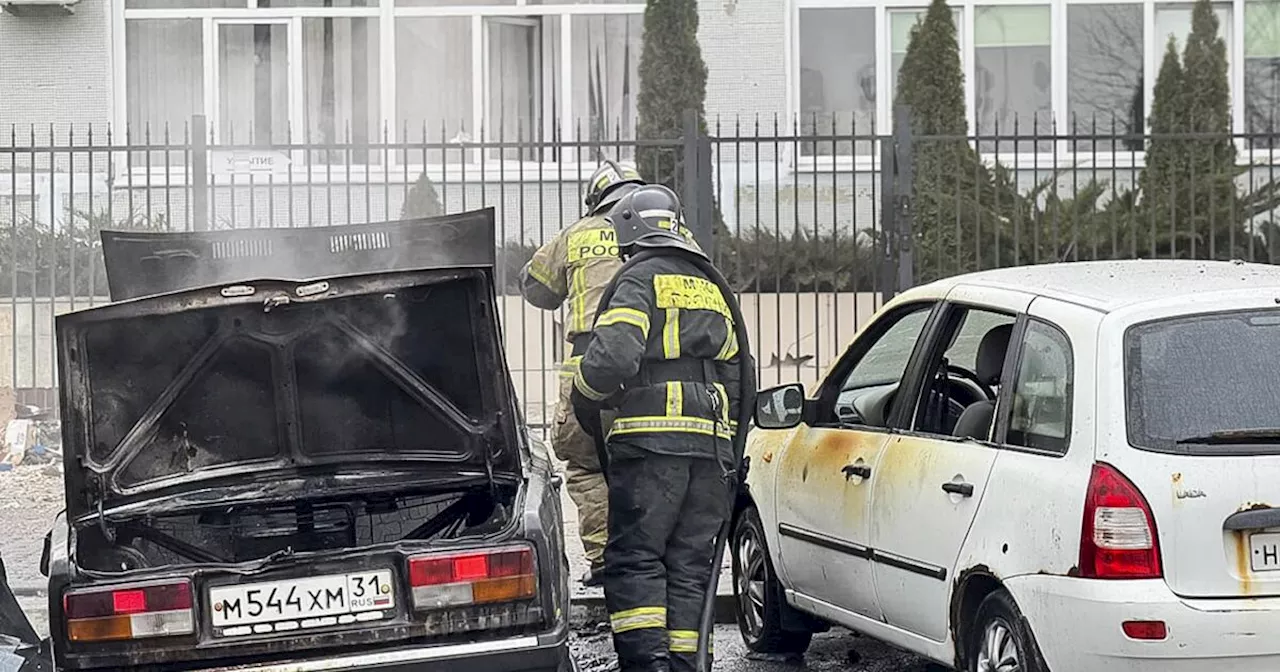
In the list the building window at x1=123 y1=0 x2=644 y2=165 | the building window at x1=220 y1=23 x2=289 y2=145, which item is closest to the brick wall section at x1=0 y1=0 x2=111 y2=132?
the building window at x1=123 y1=0 x2=644 y2=165

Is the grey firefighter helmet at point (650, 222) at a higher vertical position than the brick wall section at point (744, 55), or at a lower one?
lower

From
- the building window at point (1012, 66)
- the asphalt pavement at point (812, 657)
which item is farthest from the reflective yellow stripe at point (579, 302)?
the building window at point (1012, 66)

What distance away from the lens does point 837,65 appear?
49.9ft

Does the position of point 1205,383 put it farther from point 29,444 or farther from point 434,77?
point 434,77

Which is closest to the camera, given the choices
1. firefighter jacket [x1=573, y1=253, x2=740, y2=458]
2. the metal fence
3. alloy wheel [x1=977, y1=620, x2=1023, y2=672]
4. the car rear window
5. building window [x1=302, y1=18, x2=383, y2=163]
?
the car rear window

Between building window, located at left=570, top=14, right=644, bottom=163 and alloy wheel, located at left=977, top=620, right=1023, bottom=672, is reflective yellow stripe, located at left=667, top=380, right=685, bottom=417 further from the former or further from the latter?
building window, located at left=570, top=14, right=644, bottom=163

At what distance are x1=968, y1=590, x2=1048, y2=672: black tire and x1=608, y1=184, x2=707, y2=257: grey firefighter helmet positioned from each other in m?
1.56

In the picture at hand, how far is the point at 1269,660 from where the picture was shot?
4023mm

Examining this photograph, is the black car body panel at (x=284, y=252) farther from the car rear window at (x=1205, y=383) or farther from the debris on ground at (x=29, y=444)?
the debris on ground at (x=29, y=444)

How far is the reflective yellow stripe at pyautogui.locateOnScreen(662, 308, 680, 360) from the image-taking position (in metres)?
5.33

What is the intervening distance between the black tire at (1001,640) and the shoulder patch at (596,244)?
266 cm

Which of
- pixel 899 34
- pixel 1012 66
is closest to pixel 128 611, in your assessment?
pixel 899 34

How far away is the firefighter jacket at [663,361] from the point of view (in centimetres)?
521

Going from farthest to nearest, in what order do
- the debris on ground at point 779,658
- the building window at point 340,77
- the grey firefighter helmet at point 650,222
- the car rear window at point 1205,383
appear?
1. the building window at point 340,77
2. the debris on ground at point 779,658
3. the grey firefighter helmet at point 650,222
4. the car rear window at point 1205,383
